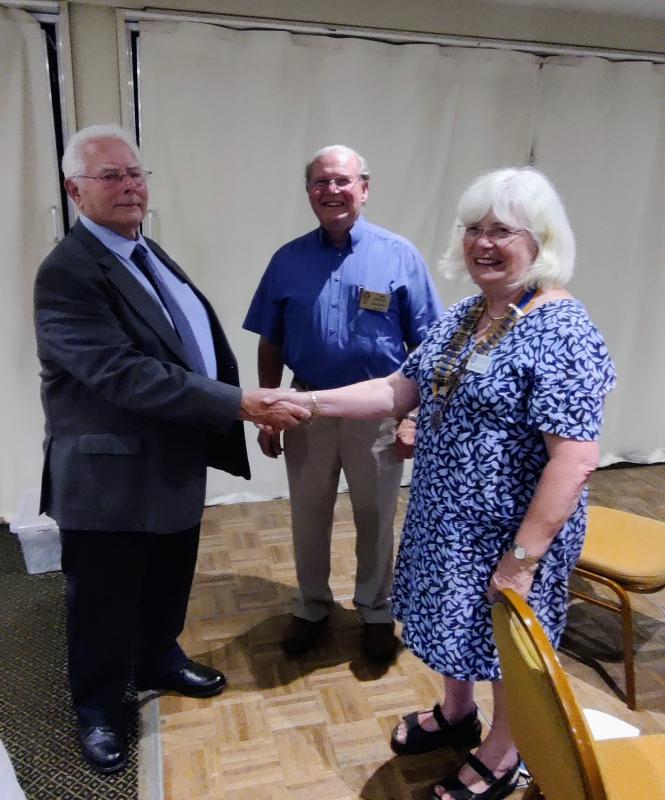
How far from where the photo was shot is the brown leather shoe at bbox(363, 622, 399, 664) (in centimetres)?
213

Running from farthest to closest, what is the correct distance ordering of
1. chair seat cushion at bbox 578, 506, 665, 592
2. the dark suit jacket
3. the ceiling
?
1. the ceiling
2. chair seat cushion at bbox 578, 506, 665, 592
3. the dark suit jacket

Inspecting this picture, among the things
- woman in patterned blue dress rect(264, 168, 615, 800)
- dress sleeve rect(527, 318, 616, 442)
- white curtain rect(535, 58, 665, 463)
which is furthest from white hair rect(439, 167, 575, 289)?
white curtain rect(535, 58, 665, 463)

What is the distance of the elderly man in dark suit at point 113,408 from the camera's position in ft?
4.87

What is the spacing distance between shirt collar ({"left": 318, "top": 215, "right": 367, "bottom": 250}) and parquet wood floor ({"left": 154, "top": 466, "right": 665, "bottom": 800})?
1.31 metres

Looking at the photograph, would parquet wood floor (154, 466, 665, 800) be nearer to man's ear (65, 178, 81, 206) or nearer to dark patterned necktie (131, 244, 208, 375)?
dark patterned necktie (131, 244, 208, 375)

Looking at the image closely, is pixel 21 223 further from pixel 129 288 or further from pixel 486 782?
pixel 486 782

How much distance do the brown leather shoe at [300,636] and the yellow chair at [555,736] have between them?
109 centimetres

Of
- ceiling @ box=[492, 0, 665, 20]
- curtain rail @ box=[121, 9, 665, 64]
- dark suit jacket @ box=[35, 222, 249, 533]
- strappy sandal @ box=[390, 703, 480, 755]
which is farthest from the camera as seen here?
ceiling @ box=[492, 0, 665, 20]

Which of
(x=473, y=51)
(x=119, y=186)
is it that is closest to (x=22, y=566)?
(x=119, y=186)

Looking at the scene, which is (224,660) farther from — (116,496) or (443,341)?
(443,341)

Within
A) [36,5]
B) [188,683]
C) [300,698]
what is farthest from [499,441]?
[36,5]

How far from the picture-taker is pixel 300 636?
7.21 feet

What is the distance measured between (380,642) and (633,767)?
40.6 inches

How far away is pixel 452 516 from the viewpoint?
1426 mm
